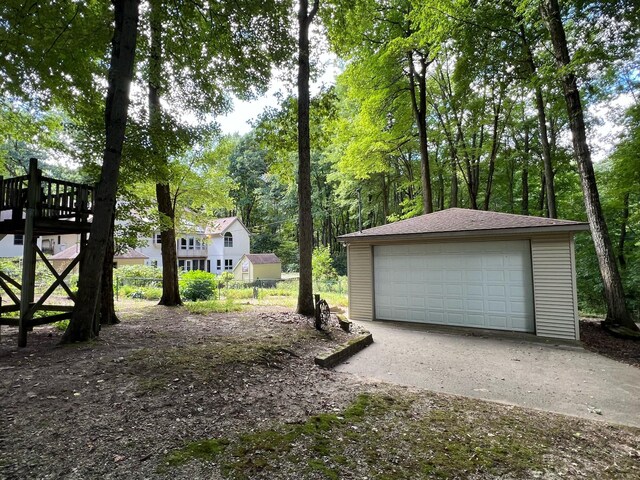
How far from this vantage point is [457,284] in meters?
8.56

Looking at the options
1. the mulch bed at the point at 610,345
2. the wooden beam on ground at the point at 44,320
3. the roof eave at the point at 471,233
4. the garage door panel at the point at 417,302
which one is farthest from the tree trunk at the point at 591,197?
the wooden beam on ground at the point at 44,320

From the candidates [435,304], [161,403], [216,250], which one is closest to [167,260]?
[161,403]

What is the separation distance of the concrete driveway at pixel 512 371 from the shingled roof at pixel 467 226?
256 centimetres

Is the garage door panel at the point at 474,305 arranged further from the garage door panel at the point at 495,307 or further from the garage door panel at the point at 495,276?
the garage door panel at the point at 495,276

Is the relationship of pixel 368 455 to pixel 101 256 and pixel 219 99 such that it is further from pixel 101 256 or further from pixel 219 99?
pixel 219 99

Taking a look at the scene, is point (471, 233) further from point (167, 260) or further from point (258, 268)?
point (258, 268)

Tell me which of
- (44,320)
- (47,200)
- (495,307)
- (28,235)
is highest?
(47,200)

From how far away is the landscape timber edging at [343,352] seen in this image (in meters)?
5.21

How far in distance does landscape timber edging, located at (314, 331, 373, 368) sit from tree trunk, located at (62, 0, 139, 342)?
3.93m

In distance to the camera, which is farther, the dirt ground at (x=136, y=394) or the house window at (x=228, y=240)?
the house window at (x=228, y=240)

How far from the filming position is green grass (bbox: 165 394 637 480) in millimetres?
2359

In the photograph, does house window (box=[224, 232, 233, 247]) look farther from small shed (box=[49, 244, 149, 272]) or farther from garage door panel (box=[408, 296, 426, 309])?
garage door panel (box=[408, 296, 426, 309])

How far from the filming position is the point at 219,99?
9328 mm

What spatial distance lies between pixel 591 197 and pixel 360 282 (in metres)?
6.38
